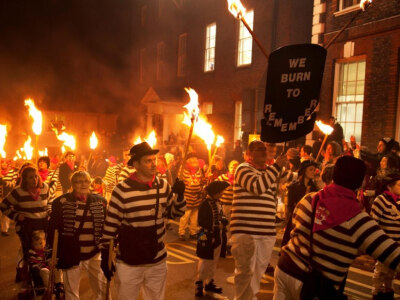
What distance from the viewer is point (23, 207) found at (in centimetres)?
567

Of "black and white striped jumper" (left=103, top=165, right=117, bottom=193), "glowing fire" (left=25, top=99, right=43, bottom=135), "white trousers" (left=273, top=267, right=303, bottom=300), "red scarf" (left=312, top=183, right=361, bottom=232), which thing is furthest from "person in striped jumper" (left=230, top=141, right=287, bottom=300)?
"black and white striped jumper" (left=103, top=165, right=117, bottom=193)

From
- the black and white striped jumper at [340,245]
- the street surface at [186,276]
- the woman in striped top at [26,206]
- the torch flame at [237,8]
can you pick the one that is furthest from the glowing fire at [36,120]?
the black and white striped jumper at [340,245]

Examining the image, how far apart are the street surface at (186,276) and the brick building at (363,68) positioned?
5.33m

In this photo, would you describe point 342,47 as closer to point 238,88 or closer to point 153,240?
point 238,88

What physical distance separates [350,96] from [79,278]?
34.4 ft

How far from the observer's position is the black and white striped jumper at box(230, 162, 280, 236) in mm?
4598

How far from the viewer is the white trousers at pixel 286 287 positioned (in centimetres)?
312

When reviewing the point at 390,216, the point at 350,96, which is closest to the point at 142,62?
the point at 350,96

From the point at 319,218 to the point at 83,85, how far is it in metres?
32.6

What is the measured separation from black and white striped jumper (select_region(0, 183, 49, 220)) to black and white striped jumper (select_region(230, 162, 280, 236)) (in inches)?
118

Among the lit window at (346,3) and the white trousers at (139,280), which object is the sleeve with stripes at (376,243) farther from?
the lit window at (346,3)

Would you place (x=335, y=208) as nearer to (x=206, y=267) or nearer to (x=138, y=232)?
(x=138, y=232)

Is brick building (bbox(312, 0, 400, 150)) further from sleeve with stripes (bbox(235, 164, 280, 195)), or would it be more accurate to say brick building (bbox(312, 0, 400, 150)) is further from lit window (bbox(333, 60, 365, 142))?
sleeve with stripes (bbox(235, 164, 280, 195))

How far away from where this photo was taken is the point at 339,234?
9.41ft
